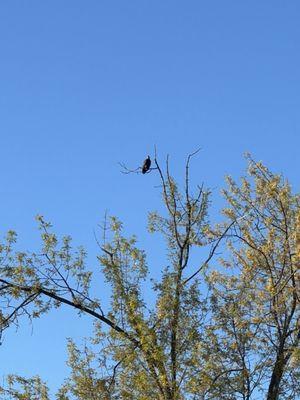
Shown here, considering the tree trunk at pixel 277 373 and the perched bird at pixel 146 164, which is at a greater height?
the perched bird at pixel 146 164

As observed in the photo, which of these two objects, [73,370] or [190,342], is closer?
[190,342]

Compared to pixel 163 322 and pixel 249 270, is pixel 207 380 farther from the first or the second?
pixel 249 270

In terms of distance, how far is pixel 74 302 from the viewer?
18188mm

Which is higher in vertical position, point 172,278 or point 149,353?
point 172,278

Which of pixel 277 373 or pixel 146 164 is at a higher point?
pixel 146 164

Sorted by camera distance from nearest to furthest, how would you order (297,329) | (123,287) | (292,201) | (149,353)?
(149,353), (123,287), (297,329), (292,201)

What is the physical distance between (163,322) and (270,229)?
4337mm

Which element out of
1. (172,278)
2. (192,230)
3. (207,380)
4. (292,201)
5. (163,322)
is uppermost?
(292,201)

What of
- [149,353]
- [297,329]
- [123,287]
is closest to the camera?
[149,353]

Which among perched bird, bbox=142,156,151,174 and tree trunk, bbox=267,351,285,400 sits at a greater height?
perched bird, bbox=142,156,151,174

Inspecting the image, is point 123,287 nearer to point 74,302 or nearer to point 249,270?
point 74,302

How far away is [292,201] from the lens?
21.1 metres

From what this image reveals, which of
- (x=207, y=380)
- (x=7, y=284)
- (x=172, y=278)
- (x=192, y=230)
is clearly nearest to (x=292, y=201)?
(x=192, y=230)

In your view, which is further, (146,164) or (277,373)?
(277,373)
